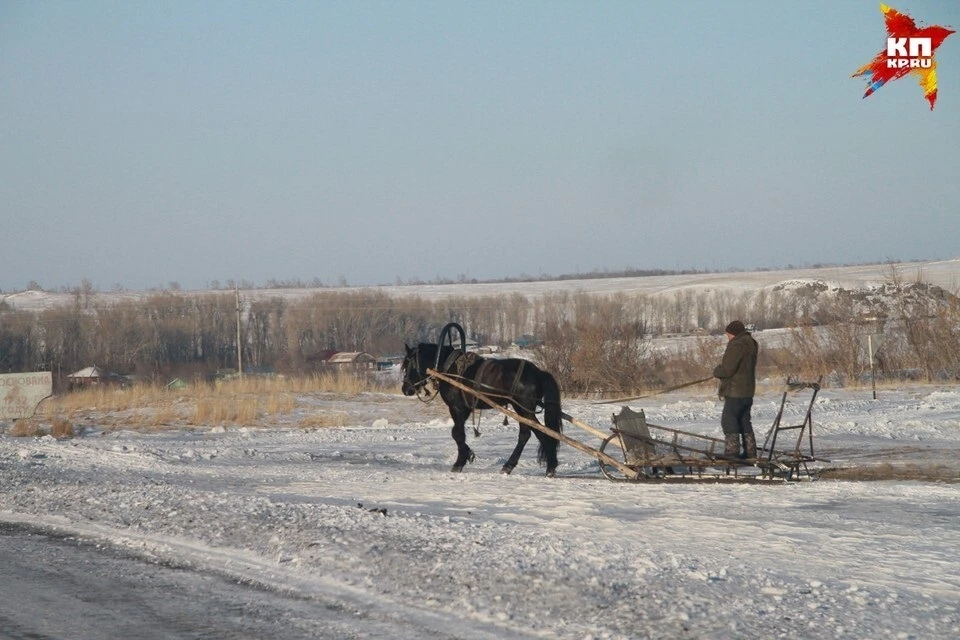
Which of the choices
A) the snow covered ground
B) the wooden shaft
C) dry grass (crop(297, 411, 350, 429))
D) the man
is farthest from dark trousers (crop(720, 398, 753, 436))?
dry grass (crop(297, 411, 350, 429))

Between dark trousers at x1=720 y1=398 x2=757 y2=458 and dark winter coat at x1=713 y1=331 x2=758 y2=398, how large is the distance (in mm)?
108

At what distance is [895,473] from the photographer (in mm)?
13406

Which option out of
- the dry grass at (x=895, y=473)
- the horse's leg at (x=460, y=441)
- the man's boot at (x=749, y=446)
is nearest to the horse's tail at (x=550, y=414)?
the horse's leg at (x=460, y=441)

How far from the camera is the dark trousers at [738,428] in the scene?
40.8ft

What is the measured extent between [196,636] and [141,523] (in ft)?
14.2

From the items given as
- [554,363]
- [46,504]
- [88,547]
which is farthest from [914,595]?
[554,363]

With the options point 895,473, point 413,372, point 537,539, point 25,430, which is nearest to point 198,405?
point 25,430

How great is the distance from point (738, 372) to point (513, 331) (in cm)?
5932

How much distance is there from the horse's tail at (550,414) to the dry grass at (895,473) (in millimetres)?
3644

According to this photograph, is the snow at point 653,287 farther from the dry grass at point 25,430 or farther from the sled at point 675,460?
the sled at point 675,460

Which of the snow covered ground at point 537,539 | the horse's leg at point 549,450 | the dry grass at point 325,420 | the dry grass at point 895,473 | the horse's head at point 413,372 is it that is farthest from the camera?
the dry grass at point 325,420

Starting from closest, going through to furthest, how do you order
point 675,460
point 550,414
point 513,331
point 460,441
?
1. point 675,460
2. point 550,414
3. point 460,441
4. point 513,331

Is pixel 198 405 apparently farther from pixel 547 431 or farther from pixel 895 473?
pixel 895 473

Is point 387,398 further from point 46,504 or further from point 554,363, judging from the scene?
point 46,504
